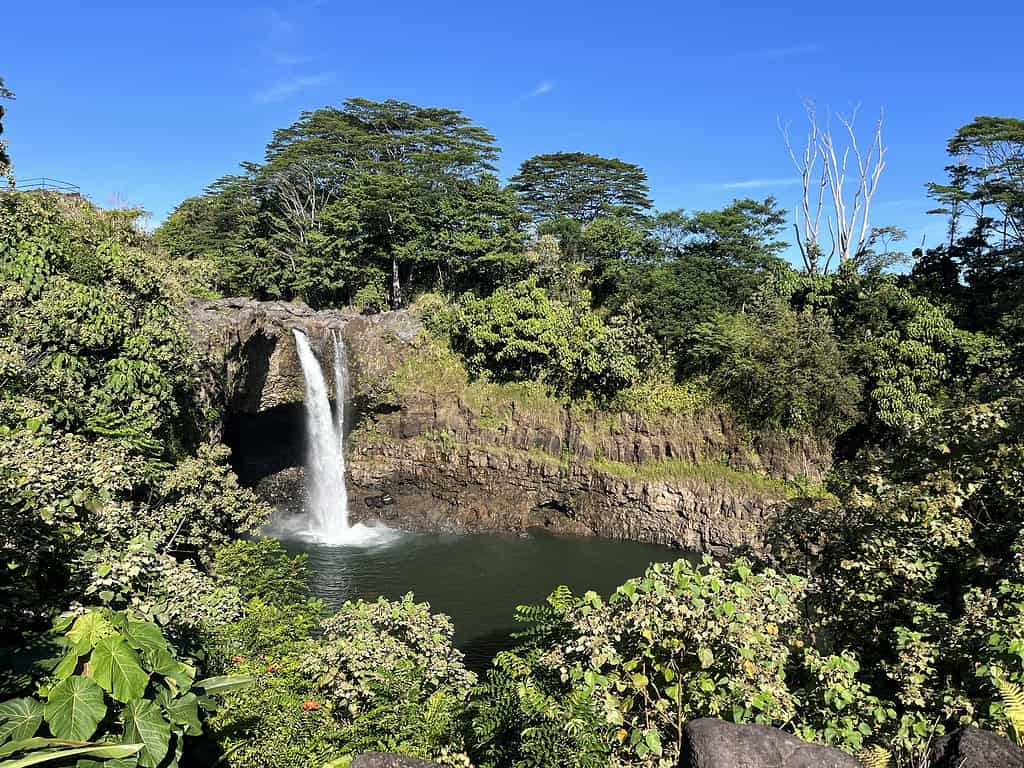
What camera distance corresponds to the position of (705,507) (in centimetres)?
2097

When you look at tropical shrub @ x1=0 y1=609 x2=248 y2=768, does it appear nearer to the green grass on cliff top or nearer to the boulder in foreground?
the boulder in foreground

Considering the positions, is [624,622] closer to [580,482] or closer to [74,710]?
[74,710]

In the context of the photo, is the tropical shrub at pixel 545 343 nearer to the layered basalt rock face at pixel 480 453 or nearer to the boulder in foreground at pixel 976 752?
the layered basalt rock face at pixel 480 453

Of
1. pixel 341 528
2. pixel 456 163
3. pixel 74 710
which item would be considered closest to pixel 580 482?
pixel 341 528

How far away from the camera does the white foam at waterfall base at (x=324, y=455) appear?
2297cm

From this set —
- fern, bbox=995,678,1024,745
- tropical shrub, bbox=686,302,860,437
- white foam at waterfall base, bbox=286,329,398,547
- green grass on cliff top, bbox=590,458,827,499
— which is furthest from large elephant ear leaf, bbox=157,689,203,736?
tropical shrub, bbox=686,302,860,437

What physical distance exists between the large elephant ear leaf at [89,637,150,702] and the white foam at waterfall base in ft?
65.1

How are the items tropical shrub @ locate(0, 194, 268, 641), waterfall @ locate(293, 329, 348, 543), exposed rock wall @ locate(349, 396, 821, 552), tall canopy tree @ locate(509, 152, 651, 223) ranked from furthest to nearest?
tall canopy tree @ locate(509, 152, 651, 223) < waterfall @ locate(293, 329, 348, 543) < exposed rock wall @ locate(349, 396, 821, 552) < tropical shrub @ locate(0, 194, 268, 641)

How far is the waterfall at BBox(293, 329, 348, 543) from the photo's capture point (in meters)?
23.3

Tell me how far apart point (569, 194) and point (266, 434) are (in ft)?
63.8

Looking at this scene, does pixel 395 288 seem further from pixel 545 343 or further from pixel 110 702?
pixel 110 702

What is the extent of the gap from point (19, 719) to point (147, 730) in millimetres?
523

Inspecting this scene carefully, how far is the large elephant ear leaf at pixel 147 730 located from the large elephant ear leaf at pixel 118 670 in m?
0.06

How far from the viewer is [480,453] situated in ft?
76.4
